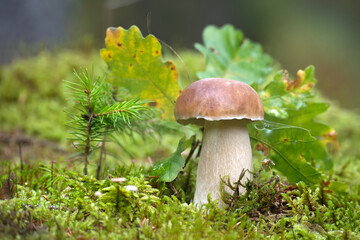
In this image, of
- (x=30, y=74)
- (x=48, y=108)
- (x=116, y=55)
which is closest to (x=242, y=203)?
(x=116, y=55)

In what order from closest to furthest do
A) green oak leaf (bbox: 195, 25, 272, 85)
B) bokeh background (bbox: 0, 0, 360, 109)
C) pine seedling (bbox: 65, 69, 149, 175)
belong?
pine seedling (bbox: 65, 69, 149, 175)
green oak leaf (bbox: 195, 25, 272, 85)
bokeh background (bbox: 0, 0, 360, 109)

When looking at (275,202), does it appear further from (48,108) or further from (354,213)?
(48,108)

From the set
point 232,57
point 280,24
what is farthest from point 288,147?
point 280,24

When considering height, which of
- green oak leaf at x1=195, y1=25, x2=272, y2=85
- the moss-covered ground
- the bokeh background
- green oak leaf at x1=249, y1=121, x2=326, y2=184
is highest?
the bokeh background

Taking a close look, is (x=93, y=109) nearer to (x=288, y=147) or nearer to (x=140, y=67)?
(x=140, y=67)

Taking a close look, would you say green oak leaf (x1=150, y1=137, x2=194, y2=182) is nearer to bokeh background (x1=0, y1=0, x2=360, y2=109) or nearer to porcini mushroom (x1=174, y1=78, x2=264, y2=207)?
porcini mushroom (x1=174, y1=78, x2=264, y2=207)

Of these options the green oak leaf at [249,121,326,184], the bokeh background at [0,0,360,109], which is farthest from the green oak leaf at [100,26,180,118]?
the bokeh background at [0,0,360,109]

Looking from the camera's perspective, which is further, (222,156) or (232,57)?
(232,57)
